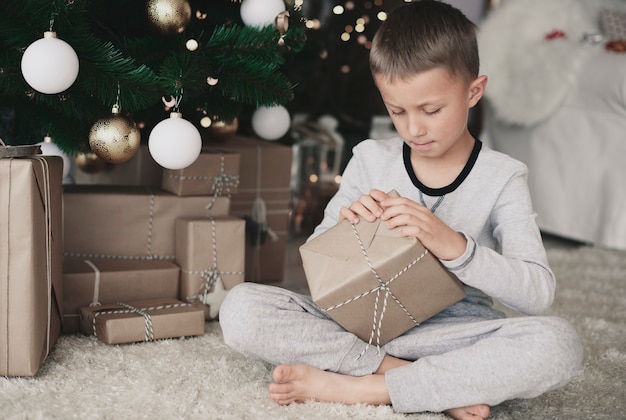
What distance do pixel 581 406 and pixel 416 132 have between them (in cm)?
48

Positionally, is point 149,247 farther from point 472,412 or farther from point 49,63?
point 472,412

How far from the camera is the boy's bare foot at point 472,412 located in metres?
0.99

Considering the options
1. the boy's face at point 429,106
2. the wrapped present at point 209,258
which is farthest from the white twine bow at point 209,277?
the boy's face at point 429,106

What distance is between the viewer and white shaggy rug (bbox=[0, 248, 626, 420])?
0.99 meters

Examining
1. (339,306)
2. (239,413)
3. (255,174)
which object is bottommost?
(239,413)

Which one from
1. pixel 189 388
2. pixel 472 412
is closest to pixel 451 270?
pixel 472 412

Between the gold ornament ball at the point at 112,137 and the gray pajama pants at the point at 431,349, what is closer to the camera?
the gray pajama pants at the point at 431,349

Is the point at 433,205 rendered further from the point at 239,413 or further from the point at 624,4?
the point at 624,4

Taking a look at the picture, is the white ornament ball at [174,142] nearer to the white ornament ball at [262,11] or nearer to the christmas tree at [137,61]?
the christmas tree at [137,61]

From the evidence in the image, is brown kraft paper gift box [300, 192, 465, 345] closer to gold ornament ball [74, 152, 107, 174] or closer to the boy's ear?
the boy's ear

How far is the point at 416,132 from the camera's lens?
1.07 meters

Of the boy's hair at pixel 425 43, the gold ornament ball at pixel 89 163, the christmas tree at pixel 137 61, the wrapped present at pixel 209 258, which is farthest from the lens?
the gold ornament ball at pixel 89 163

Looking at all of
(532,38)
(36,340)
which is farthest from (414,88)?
(532,38)

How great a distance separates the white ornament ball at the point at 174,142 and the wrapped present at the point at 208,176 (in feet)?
0.69
